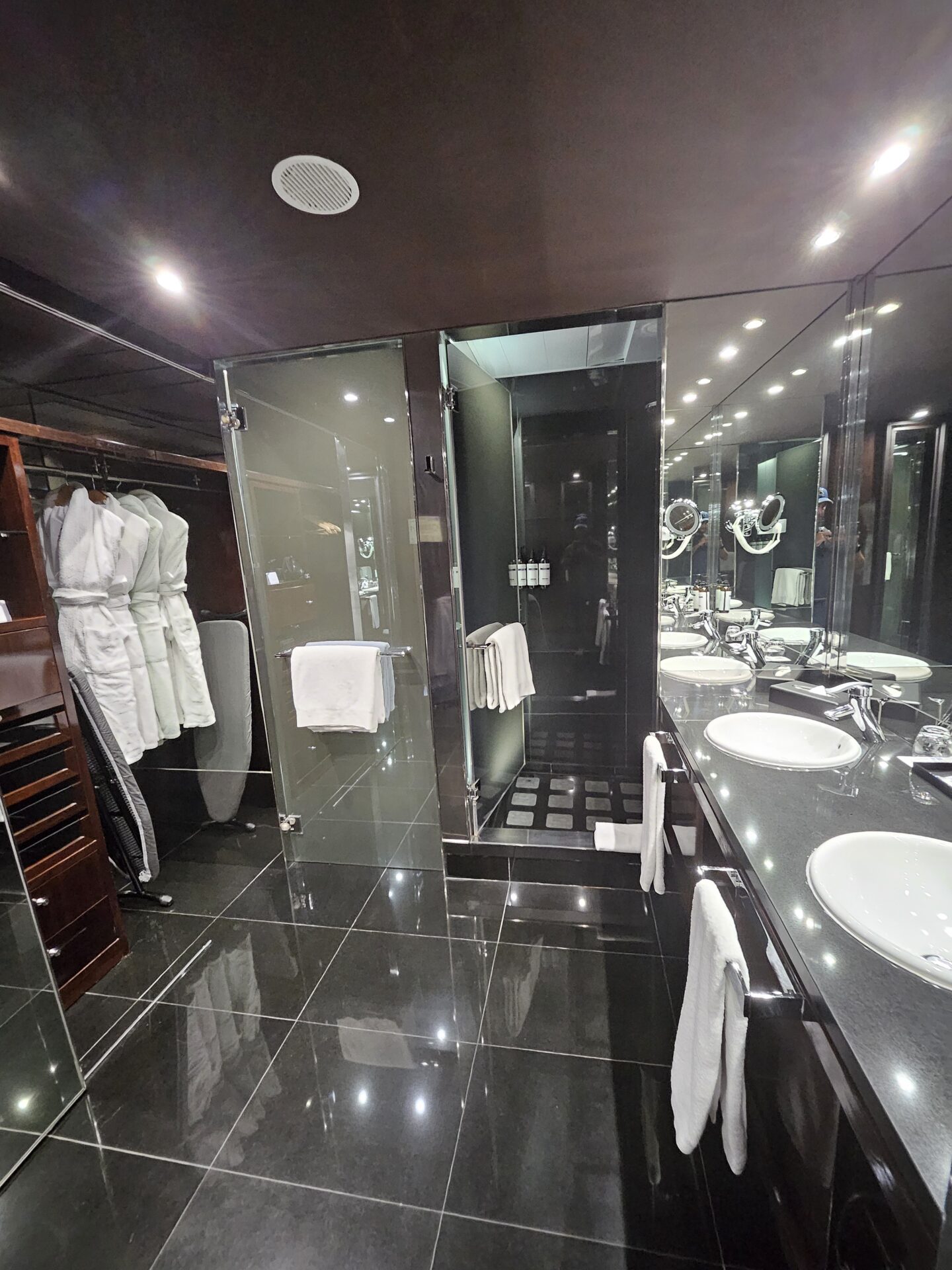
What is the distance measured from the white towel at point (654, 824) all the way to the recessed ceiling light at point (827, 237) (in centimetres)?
163

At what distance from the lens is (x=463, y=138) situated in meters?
1.02

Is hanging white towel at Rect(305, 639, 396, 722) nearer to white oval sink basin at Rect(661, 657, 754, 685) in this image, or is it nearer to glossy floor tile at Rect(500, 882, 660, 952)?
glossy floor tile at Rect(500, 882, 660, 952)

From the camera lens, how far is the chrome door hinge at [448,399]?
1.98m

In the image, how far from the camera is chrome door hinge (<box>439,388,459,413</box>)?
198 centimetres

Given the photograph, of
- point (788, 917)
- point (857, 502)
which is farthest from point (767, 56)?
point (788, 917)

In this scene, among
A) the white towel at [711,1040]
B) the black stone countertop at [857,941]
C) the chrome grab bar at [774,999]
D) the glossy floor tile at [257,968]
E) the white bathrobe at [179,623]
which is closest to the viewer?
the black stone countertop at [857,941]

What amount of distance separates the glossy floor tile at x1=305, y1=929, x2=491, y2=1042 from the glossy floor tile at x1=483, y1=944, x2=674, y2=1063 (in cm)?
8

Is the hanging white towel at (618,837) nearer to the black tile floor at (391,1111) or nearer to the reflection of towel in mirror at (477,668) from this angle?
the black tile floor at (391,1111)

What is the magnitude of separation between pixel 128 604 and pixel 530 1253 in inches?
95.6

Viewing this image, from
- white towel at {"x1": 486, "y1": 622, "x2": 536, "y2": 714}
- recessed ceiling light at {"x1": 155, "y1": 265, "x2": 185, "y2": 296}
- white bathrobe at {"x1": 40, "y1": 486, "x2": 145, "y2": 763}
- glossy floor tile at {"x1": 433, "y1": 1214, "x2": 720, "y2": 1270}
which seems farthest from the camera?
white towel at {"x1": 486, "y1": 622, "x2": 536, "y2": 714}

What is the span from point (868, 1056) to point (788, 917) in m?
0.25

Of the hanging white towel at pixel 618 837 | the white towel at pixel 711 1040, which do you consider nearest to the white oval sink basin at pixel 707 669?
the hanging white towel at pixel 618 837

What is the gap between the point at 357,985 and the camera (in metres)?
1.76

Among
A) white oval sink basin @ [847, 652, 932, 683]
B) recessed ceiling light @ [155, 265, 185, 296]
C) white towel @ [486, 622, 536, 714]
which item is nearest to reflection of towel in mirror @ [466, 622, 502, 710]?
white towel @ [486, 622, 536, 714]
